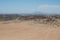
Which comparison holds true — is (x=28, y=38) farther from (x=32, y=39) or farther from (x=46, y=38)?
(x=46, y=38)

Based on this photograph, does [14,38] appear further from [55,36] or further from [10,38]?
[55,36]

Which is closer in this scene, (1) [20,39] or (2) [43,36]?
(1) [20,39]

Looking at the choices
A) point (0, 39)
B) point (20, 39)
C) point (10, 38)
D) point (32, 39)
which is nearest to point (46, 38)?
point (32, 39)

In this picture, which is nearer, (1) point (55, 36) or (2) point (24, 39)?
(2) point (24, 39)

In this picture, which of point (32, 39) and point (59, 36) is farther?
point (59, 36)

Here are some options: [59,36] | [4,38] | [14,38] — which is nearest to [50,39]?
[59,36]

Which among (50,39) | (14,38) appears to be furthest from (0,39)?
(50,39)

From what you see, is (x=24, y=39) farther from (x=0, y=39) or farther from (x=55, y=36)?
(x=55, y=36)
